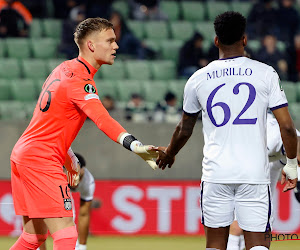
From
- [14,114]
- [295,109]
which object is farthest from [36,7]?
[295,109]

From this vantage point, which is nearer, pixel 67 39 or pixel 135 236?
pixel 135 236

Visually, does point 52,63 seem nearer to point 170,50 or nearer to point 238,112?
point 170,50

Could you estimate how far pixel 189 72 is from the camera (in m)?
12.2

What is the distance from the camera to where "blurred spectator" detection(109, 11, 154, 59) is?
1264 cm

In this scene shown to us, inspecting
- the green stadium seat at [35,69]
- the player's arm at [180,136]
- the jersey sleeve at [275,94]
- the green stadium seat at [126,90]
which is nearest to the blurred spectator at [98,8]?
the green stadium seat at [35,69]

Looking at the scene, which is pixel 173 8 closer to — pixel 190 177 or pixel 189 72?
pixel 189 72

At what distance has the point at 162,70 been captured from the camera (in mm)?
12734

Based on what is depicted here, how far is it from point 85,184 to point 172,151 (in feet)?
7.84

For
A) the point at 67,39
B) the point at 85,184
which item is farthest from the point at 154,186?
the point at 67,39

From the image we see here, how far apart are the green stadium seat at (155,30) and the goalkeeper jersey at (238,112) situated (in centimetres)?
873

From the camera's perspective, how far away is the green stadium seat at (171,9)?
14234 mm

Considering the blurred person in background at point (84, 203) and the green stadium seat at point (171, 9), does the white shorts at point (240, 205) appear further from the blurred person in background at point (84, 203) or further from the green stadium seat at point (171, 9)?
the green stadium seat at point (171, 9)

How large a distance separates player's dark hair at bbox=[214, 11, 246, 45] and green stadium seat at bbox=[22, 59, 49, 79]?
299 inches

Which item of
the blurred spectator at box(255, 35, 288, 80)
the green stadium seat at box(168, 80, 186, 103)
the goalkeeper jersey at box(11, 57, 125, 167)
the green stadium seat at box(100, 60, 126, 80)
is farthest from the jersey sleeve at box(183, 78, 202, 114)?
the green stadium seat at box(100, 60, 126, 80)
